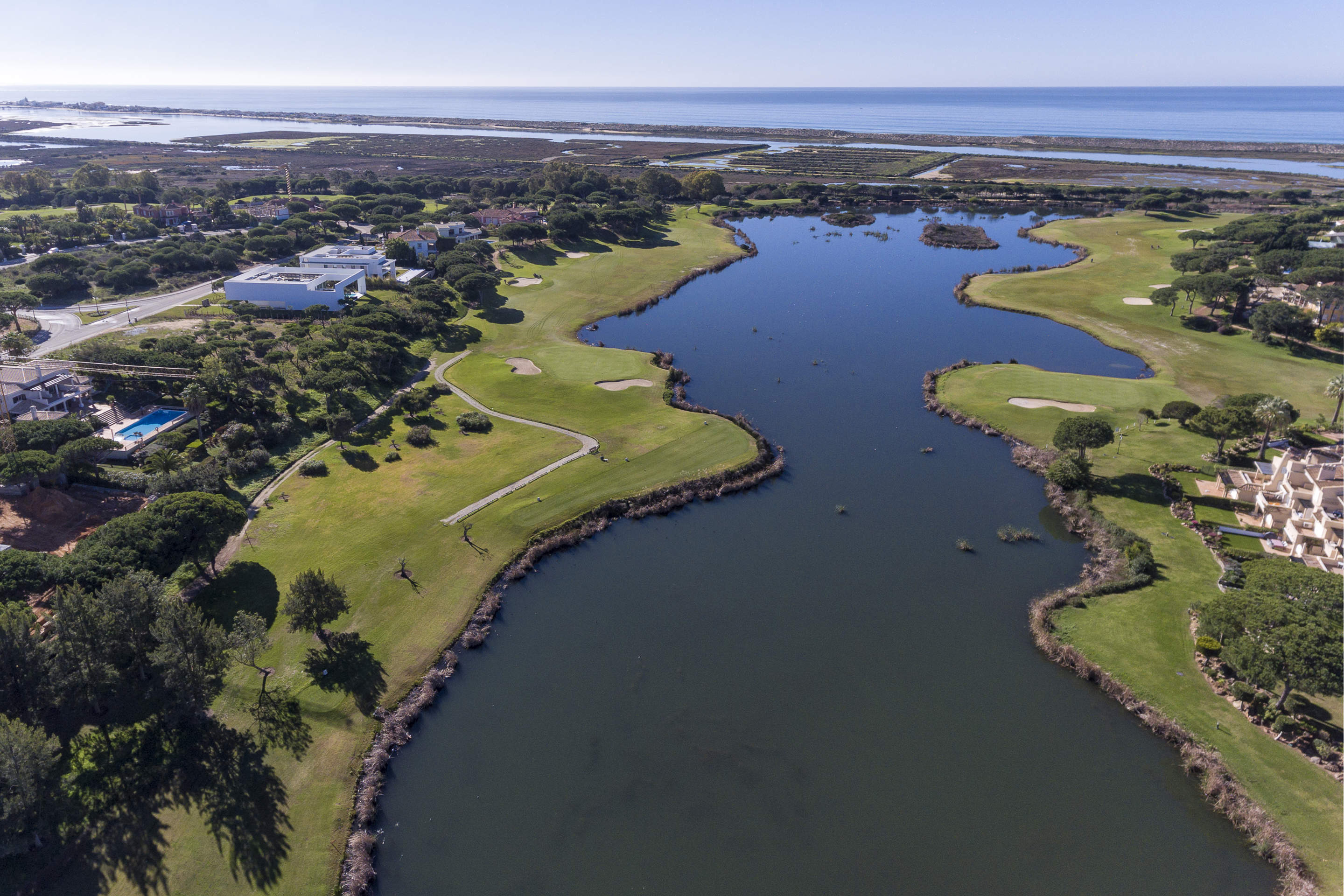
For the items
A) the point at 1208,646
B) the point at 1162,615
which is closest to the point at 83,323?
the point at 1162,615

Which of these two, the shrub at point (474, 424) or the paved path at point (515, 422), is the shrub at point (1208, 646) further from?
the shrub at point (474, 424)

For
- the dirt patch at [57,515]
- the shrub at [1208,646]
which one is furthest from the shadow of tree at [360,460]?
the shrub at [1208,646]

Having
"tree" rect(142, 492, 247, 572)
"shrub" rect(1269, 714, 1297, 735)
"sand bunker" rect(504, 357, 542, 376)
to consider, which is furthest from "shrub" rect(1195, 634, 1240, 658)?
"sand bunker" rect(504, 357, 542, 376)

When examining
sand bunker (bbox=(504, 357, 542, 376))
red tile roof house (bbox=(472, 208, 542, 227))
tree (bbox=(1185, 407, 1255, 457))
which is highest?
red tile roof house (bbox=(472, 208, 542, 227))

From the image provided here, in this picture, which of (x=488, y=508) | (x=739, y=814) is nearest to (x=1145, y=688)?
(x=739, y=814)

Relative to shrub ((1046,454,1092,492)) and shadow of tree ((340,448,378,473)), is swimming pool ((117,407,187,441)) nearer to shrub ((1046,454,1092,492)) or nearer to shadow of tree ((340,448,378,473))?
shadow of tree ((340,448,378,473))

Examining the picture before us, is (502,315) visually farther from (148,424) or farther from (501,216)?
(501,216)
